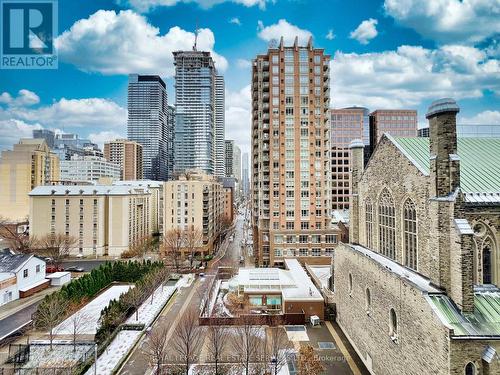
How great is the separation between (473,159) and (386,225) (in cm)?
626

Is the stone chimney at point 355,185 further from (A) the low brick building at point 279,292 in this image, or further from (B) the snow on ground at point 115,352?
(B) the snow on ground at point 115,352

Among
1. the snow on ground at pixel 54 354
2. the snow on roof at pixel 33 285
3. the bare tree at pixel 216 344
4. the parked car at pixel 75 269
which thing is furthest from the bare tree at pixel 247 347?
the parked car at pixel 75 269

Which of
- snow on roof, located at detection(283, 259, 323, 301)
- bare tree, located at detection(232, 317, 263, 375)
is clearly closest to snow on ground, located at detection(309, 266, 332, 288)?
snow on roof, located at detection(283, 259, 323, 301)

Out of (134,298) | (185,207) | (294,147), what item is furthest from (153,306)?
(294,147)

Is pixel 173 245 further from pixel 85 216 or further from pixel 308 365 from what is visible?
pixel 308 365

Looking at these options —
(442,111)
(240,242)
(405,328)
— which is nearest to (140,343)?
(405,328)

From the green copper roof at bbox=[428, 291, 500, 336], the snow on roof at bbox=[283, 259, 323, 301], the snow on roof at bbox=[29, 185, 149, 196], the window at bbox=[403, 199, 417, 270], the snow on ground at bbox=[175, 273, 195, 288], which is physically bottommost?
the snow on ground at bbox=[175, 273, 195, 288]

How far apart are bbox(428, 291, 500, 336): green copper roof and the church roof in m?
4.69

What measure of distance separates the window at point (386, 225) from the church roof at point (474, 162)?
3113 mm

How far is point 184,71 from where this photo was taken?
13162cm

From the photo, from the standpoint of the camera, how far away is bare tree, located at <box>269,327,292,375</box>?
57.9 feet

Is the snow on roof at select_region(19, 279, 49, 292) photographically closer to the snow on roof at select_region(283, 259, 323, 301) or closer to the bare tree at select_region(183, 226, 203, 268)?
the bare tree at select_region(183, 226, 203, 268)

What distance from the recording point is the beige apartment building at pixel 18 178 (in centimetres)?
7831

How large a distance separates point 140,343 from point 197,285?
50.8 feet
